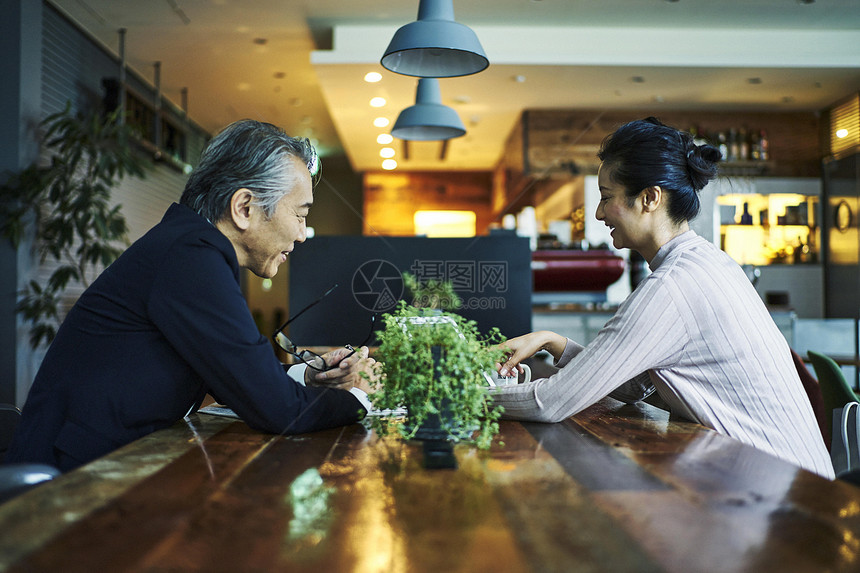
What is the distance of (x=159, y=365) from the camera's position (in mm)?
1195

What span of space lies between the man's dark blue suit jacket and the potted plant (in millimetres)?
216

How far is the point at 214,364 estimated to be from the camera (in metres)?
1.13

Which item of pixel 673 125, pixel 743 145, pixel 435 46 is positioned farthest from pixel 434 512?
pixel 743 145

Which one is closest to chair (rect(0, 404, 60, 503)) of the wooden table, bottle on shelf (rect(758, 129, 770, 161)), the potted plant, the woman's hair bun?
the wooden table

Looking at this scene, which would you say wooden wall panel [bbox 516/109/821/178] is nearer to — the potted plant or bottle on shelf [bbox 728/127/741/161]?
bottle on shelf [bbox 728/127/741/161]

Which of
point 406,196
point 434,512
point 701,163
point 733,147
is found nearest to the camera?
point 434,512

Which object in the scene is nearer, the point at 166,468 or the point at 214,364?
the point at 166,468

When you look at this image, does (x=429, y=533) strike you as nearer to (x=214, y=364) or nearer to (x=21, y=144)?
(x=214, y=364)

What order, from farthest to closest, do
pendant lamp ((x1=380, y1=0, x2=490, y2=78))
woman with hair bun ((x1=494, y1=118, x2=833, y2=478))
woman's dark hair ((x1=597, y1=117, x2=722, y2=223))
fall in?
pendant lamp ((x1=380, y1=0, x2=490, y2=78)) → woman's dark hair ((x1=597, y1=117, x2=722, y2=223)) → woman with hair bun ((x1=494, y1=118, x2=833, y2=478))

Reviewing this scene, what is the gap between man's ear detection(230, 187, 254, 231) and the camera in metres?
1.37

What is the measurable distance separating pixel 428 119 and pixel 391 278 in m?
1.94

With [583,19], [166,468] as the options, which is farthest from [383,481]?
[583,19]

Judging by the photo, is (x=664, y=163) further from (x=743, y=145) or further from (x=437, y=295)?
(x=743, y=145)

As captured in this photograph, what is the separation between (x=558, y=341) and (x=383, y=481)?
2.82 ft
